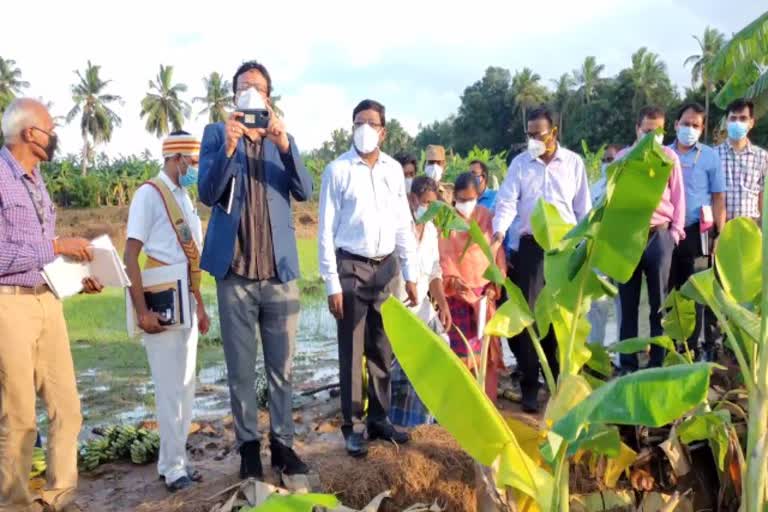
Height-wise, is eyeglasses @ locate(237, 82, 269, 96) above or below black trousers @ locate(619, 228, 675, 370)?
above

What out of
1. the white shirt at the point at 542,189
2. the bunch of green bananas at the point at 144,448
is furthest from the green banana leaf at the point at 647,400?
the bunch of green bananas at the point at 144,448

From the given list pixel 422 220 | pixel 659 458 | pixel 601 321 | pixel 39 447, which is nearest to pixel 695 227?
pixel 601 321

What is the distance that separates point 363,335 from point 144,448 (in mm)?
1648

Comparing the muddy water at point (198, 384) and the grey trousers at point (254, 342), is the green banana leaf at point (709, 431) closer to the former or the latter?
the grey trousers at point (254, 342)

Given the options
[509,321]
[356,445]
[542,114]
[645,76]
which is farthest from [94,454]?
[645,76]

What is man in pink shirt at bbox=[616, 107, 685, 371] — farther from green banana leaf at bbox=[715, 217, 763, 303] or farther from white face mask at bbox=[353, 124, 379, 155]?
white face mask at bbox=[353, 124, 379, 155]

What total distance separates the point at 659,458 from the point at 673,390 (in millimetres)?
1785

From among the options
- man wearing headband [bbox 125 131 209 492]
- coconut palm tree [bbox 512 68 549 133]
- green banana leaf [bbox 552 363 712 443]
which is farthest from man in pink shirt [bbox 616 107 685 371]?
coconut palm tree [bbox 512 68 549 133]

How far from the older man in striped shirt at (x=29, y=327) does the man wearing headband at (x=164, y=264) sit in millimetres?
311

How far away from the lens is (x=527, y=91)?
47094 mm

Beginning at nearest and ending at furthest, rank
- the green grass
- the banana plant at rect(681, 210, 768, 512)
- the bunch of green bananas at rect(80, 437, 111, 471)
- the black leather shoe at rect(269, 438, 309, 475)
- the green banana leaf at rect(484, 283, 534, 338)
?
the banana plant at rect(681, 210, 768, 512)
the green banana leaf at rect(484, 283, 534, 338)
the black leather shoe at rect(269, 438, 309, 475)
the bunch of green bananas at rect(80, 437, 111, 471)
the green grass

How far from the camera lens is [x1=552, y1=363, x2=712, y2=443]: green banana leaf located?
5.86ft

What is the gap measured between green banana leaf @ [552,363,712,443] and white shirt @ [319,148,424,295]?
1955mm

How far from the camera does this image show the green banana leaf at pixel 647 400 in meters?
1.79
